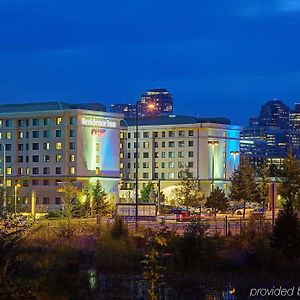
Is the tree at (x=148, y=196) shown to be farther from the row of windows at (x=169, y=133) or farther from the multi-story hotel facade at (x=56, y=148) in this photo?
the row of windows at (x=169, y=133)

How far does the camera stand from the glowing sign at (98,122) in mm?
128500

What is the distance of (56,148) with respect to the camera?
128 metres

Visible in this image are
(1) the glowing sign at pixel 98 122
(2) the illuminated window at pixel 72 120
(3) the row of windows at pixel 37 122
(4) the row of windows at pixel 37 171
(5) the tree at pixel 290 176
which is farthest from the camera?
(1) the glowing sign at pixel 98 122

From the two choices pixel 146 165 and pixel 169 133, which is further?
pixel 146 165

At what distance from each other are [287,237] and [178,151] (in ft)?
414

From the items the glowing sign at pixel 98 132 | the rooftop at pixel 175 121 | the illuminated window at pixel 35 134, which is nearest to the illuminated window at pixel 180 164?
the rooftop at pixel 175 121

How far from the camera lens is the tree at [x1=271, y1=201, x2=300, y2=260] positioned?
1315 inches

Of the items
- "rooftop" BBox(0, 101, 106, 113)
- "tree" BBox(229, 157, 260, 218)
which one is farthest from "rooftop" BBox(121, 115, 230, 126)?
"tree" BBox(229, 157, 260, 218)

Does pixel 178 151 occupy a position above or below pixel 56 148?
above

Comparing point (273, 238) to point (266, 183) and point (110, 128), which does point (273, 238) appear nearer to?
point (266, 183)

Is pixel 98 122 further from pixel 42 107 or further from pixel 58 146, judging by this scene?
pixel 42 107

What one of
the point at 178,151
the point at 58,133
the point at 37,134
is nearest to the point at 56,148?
the point at 58,133

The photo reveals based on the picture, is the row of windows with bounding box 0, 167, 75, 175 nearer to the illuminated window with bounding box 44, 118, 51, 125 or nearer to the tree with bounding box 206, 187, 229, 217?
the illuminated window with bounding box 44, 118, 51, 125

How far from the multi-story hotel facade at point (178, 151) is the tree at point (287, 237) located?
117944mm
